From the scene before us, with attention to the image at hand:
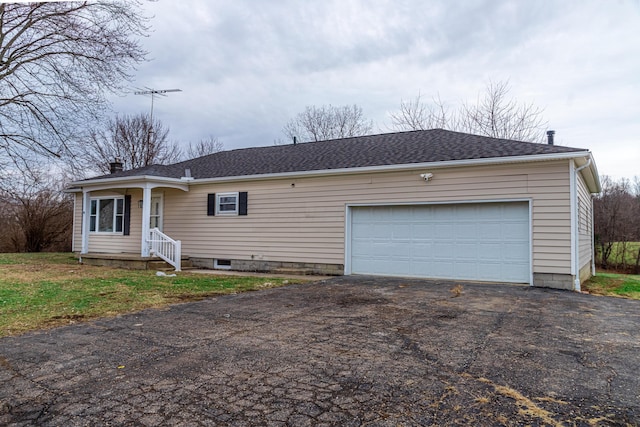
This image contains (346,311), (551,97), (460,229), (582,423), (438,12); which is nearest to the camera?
(582,423)

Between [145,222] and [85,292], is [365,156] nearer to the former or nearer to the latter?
[145,222]

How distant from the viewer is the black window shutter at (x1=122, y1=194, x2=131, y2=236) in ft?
45.7

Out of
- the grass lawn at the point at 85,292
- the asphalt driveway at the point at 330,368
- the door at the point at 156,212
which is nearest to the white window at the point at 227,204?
the door at the point at 156,212

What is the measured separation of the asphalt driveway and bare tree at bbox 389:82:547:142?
61.2ft

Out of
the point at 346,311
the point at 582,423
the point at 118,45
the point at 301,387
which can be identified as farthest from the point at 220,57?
the point at 582,423

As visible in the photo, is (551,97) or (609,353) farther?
(551,97)

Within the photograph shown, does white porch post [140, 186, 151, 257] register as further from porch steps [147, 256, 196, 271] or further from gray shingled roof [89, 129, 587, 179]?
gray shingled roof [89, 129, 587, 179]

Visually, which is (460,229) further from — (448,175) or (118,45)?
(118,45)

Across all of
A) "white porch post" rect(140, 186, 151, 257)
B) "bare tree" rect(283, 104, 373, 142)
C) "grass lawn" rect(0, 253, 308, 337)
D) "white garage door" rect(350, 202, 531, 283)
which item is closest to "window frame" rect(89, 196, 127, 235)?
"white porch post" rect(140, 186, 151, 257)

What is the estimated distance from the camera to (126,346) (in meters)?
4.05

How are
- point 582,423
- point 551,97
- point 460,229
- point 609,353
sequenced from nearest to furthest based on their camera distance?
point 582,423, point 609,353, point 460,229, point 551,97

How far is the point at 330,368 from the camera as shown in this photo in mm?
3350

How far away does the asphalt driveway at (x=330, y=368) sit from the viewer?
253cm

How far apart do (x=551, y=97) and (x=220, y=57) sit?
16050 millimetres
